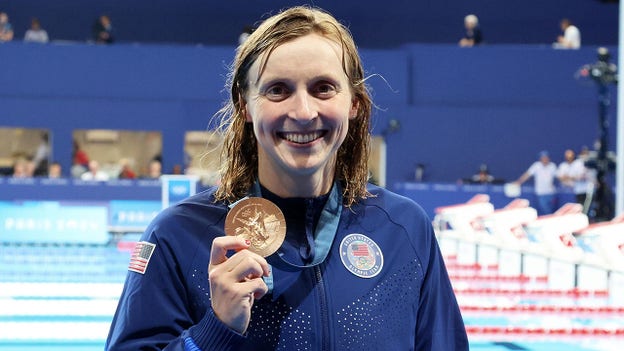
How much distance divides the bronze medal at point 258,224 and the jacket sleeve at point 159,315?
0.36 ft

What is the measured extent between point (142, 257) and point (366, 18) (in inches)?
774

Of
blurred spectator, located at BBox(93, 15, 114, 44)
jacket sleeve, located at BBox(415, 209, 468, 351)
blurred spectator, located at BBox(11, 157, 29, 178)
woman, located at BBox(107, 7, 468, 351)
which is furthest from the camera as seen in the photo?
blurred spectator, located at BBox(93, 15, 114, 44)

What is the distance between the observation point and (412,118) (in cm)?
1788

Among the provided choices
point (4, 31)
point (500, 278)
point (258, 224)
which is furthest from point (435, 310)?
point (4, 31)

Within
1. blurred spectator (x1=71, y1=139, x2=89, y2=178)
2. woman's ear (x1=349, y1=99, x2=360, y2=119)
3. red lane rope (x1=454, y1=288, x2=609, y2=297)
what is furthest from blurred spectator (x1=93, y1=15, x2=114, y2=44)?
woman's ear (x1=349, y1=99, x2=360, y2=119)

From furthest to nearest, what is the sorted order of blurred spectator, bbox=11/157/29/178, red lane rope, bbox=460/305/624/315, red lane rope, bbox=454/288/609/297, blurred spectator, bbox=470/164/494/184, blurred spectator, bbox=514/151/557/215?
blurred spectator, bbox=470/164/494/184
blurred spectator, bbox=11/157/29/178
blurred spectator, bbox=514/151/557/215
red lane rope, bbox=454/288/609/297
red lane rope, bbox=460/305/624/315

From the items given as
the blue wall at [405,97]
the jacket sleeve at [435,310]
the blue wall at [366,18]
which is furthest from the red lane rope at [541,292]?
the blue wall at [366,18]

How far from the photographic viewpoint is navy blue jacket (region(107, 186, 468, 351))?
64.6 inches

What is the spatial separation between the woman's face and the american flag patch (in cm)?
27

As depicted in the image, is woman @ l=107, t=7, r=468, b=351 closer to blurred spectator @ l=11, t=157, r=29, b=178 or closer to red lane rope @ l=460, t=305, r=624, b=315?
red lane rope @ l=460, t=305, r=624, b=315

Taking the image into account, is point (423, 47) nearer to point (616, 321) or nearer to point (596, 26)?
point (596, 26)

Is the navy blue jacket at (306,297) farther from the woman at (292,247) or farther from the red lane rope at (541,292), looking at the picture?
the red lane rope at (541,292)

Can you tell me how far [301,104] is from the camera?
167 centimetres

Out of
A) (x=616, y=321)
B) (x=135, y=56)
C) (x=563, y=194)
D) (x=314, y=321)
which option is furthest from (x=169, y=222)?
(x=135, y=56)
